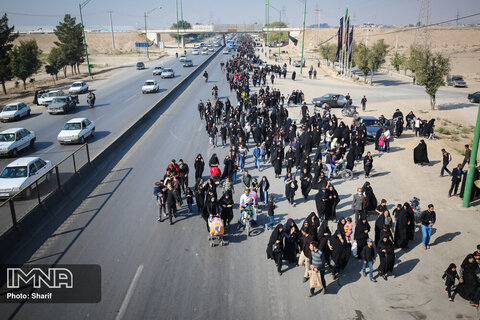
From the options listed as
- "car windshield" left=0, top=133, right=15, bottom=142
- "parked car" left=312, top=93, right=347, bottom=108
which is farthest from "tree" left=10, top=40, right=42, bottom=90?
"parked car" left=312, top=93, right=347, bottom=108

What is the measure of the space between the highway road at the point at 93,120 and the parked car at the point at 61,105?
0.44m

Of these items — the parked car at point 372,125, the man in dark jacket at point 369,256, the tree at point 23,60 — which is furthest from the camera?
the tree at point 23,60

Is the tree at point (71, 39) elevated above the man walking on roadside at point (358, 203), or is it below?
above

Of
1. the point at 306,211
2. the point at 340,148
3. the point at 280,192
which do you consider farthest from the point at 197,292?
the point at 340,148

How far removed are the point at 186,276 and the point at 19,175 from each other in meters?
9.33

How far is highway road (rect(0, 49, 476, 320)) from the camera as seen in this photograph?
342 inches

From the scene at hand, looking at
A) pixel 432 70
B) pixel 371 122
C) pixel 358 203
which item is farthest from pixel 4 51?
pixel 432 70

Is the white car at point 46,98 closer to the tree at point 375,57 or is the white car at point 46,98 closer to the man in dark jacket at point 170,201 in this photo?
the man in dark jacket at point 170,201

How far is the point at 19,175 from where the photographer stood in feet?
49.0

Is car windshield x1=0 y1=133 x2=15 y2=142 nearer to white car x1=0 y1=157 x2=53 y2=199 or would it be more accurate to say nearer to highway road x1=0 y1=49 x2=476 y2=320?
white car x1=0 y1=157 x2=53 y2=199

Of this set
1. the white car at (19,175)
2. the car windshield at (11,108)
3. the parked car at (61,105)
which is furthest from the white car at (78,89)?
the white car at (19,175)

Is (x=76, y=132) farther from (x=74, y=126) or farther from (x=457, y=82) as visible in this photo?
(x=457, y=82)

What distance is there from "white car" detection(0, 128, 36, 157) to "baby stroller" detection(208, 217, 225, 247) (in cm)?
1474

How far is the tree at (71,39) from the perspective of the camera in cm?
5669
